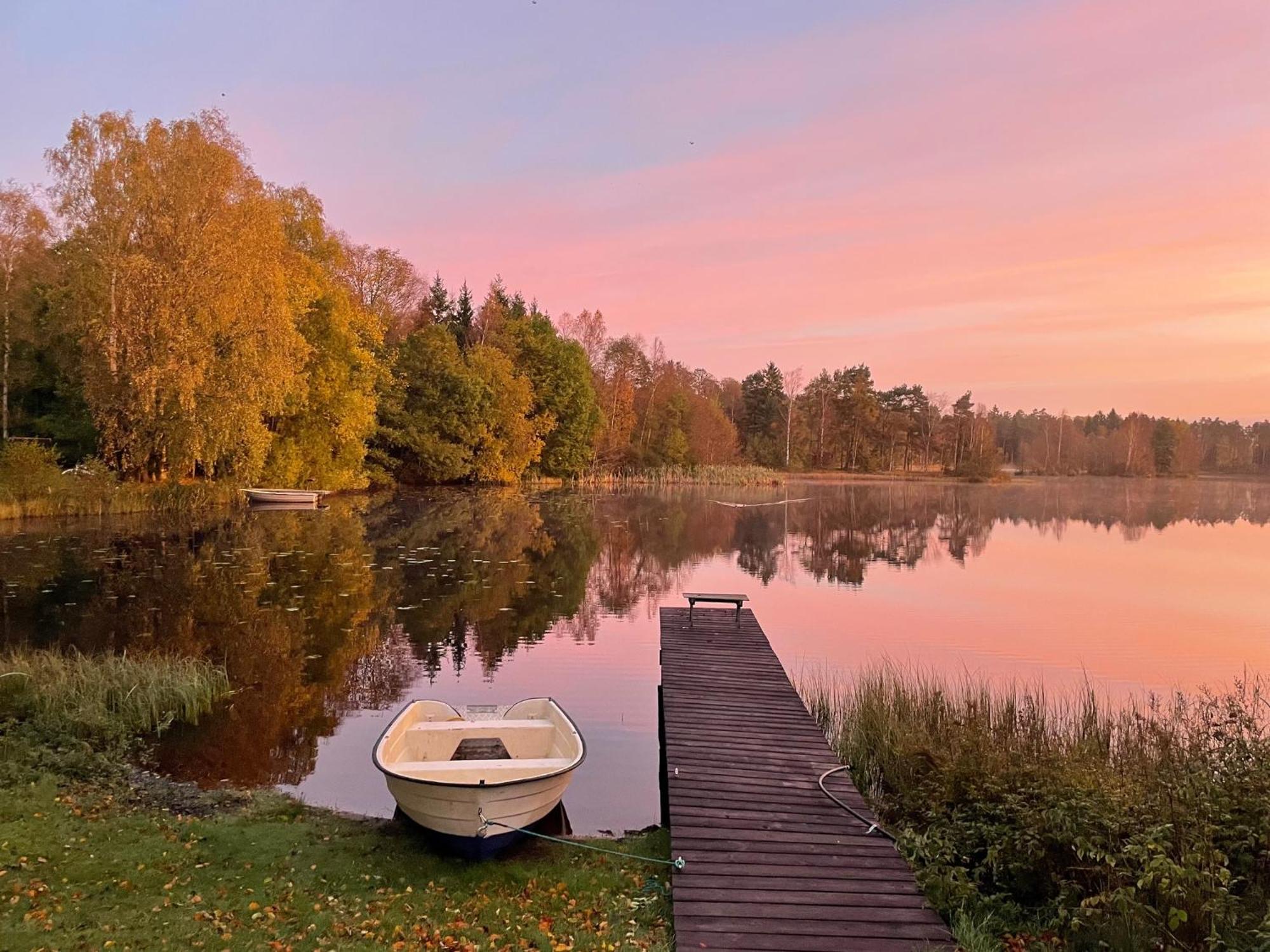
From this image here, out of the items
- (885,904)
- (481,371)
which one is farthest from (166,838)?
(481,371)

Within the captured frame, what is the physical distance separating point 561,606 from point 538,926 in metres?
13.7

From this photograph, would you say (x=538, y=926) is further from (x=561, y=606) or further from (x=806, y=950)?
(x=561, y=606)

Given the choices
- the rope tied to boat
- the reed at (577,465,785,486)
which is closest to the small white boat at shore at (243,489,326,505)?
the reed at (577,465,785,486)

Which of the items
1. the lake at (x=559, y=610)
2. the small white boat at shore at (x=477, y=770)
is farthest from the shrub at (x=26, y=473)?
the small white boat at shore at (x=477, y=770)

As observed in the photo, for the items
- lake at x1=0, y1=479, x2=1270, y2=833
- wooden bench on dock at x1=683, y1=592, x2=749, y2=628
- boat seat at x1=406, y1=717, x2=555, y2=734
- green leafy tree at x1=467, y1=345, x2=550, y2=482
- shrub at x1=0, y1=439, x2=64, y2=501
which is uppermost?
green leafy tree at x1=467, y1=345, x2=550, y2=482

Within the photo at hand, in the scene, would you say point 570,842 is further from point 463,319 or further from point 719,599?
point 463,319

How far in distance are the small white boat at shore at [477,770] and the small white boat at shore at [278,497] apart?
32253 mm

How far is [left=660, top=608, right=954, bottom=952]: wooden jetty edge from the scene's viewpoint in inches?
215

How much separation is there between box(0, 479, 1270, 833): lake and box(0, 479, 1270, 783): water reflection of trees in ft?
0.29

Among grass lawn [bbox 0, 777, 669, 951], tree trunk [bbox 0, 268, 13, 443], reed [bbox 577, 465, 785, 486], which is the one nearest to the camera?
grass lawn [bbox 0, 777, 669, 951]

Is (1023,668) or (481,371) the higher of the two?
(481,371)

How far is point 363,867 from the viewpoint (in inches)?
270

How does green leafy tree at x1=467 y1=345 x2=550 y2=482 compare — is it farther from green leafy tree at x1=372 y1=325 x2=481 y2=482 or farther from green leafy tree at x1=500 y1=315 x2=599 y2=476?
green leafy tree at x1=500 y1=315 x2=599 y2=476

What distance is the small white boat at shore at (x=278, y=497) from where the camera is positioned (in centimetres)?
3816
